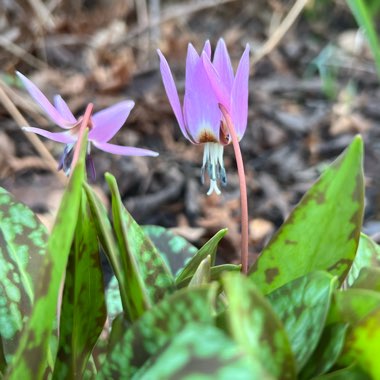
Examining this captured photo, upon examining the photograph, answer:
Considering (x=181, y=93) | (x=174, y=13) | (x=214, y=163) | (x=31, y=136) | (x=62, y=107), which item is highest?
(x=174, y=13)

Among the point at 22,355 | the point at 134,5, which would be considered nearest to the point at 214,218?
the point at 22,355

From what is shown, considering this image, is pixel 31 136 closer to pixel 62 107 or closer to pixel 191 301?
pixel 62 107

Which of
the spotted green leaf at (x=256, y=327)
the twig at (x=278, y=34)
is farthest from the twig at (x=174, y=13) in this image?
the spotted green leaf at (x=256, y=327)

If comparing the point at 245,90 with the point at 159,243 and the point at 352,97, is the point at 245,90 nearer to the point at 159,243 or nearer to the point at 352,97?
the point at 159,243

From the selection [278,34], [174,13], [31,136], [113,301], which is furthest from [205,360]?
Answer: [174,13]

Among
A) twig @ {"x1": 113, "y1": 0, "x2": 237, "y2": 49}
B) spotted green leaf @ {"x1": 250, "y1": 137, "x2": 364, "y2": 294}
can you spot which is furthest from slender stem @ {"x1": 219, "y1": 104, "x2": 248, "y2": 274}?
twig @ {"x1": 113, "y1": 0, "x2": 237, "y2": 49}

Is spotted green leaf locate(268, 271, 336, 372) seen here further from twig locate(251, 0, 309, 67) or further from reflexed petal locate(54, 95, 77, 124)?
twig locate(251, 0, 309, 67)
